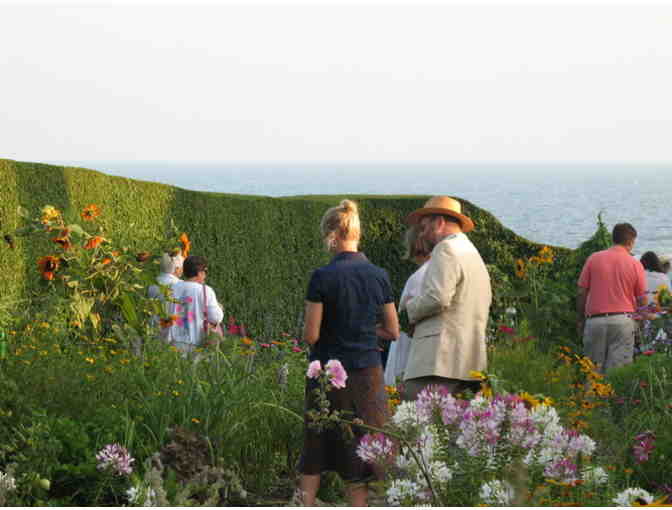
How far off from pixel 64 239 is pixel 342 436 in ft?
10.5

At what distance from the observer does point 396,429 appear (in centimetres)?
271

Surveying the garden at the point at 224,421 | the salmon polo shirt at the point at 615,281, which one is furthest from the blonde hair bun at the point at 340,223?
the salmon polo shirt at the point at 615,281

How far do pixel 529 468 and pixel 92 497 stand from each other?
2254 mm

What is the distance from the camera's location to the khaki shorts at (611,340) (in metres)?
7.61

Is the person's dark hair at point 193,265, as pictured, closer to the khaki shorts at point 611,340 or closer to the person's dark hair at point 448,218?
the person's dark hair at point 448,218

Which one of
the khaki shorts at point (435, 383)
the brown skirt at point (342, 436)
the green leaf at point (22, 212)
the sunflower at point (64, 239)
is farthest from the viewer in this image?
the green leaf at point (22, 212)

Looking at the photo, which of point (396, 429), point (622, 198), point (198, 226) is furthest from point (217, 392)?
point (622, 198)

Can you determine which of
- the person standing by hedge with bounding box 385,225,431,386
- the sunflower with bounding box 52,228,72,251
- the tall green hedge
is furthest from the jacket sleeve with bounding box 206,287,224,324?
the person standing by hedge with bounding box 385,225,431,386

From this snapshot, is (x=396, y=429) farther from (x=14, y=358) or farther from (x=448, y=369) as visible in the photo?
(x=14, y=358)

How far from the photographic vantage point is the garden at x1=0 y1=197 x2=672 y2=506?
8.64ft

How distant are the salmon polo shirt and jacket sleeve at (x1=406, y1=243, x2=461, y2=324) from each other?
338 cm

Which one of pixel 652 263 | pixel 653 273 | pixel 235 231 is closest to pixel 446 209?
pixel 653 273

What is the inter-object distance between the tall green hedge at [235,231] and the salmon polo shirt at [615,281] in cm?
325

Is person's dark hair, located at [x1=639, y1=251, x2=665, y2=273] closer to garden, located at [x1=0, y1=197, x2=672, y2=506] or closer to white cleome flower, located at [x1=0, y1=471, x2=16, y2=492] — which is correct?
garden, located at [x1=0, y1=197, x2=672, y2=506]
